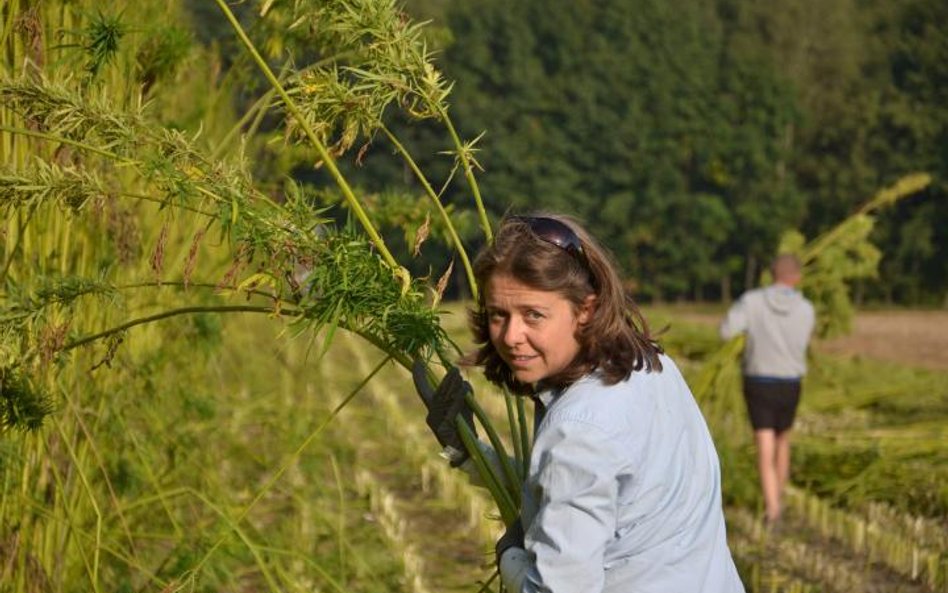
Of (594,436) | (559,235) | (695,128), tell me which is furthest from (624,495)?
(695,128)

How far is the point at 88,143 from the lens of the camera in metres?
3.30

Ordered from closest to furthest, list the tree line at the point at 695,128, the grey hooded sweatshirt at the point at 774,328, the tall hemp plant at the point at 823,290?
the grey hooded sweatshirt at the point at 774,328, the tall hemp plant at the point at 823,290, the tree line at the point at 695,128

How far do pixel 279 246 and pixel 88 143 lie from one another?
546 mm

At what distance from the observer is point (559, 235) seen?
105 inches

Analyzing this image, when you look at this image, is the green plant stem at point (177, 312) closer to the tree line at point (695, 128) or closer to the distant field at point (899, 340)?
the distant field at point (899, 340)

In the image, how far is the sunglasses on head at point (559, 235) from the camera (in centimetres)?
266

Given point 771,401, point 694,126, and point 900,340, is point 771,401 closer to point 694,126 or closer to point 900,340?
point 900,340

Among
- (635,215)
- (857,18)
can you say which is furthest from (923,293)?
(857,18)

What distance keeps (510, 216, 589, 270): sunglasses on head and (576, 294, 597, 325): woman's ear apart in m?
0.05

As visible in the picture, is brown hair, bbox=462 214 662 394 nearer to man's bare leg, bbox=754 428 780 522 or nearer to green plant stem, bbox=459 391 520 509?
green plant stem, bbox=459 391 520 509

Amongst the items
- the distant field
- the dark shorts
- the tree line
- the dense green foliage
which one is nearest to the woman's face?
the dark shorts

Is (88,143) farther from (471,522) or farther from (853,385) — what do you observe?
(853,385)

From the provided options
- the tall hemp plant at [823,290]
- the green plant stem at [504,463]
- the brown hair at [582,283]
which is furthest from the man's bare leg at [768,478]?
the brown hair at [582,283]

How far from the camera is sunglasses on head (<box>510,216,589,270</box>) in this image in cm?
266
